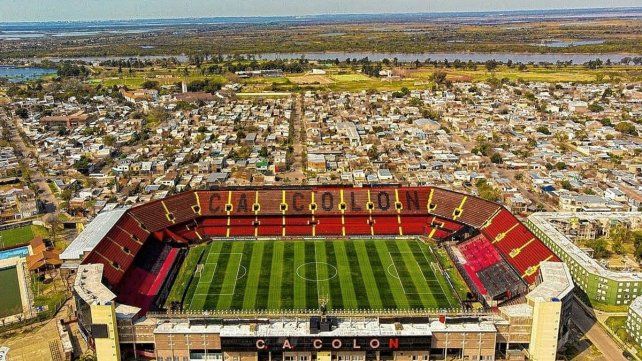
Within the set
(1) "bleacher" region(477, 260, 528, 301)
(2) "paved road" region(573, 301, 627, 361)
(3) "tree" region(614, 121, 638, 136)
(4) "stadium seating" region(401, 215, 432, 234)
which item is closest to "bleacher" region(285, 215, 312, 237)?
(4) "stadium seating" region(401, 215, 432, 234)

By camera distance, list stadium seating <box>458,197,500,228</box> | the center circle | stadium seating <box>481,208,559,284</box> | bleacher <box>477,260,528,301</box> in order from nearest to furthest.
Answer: bleacher <box>477,260,528,301</box>
stadium seating <box>481,208,559,284</box>
the center circle
stadium seating <box>458,197,500,228</box>

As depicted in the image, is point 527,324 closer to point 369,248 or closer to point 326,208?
point 369,248

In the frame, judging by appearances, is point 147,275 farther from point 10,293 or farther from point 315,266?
point 315,266

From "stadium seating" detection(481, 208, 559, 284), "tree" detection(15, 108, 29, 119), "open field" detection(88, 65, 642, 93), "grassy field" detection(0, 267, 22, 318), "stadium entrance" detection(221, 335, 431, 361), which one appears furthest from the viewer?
"open field" detection(88, 65, 642, 93)

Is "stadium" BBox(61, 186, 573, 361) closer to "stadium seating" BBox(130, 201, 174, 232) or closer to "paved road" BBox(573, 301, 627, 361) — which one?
"stadium seating" BBox(130, 201, 174, 232)

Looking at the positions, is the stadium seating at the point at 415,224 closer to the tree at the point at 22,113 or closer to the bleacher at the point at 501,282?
the bleacher at the point at 501,282

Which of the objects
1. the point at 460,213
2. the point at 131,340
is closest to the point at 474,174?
the point at 460,213

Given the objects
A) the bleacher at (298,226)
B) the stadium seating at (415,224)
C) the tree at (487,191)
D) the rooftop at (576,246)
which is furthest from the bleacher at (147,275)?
the tree at (487,191)
